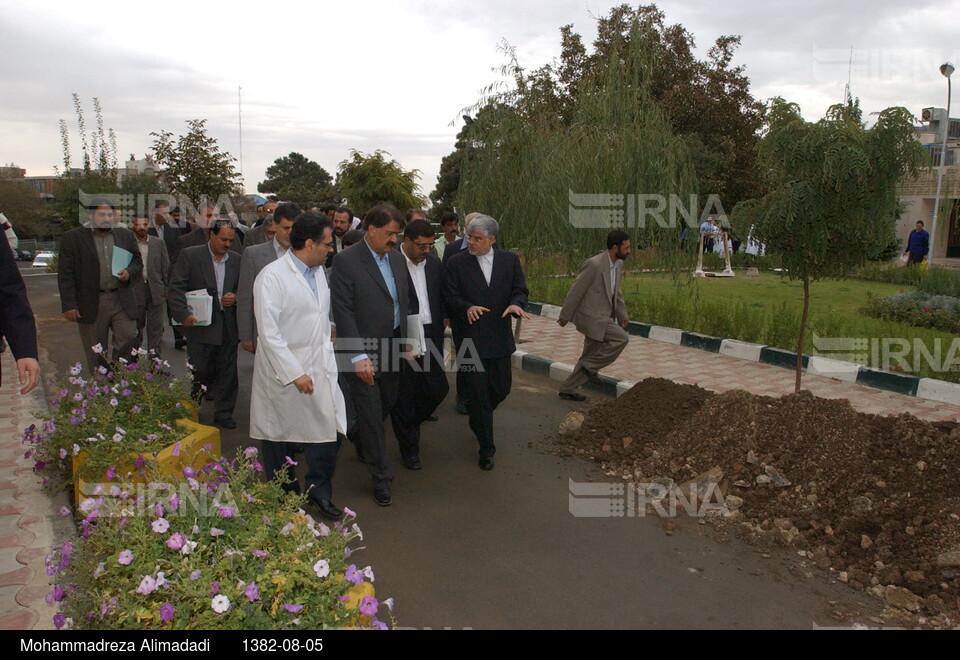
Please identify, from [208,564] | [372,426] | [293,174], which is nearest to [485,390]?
[372,426]

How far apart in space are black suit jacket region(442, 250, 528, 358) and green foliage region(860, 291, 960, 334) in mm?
8873

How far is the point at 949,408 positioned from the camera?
23.5ft

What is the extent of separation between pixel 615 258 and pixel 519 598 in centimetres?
444

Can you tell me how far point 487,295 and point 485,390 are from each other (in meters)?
0.74

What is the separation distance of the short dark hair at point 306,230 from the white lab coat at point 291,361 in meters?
0.11

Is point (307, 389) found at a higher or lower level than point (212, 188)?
lower

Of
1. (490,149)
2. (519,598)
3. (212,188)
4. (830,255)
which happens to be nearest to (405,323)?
(519,598)

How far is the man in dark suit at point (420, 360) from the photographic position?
219 inches

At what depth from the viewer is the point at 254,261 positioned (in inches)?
245

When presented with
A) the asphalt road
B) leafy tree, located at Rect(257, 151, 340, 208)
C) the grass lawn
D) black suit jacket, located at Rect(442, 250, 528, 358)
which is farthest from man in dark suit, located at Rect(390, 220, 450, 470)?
leafy tree, located at Rect(257, 151, 340, 208)

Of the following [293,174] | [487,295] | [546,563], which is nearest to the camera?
[546,563]

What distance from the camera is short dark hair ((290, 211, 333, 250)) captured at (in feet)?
13.8

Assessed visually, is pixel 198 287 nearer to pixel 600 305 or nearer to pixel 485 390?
pixel 485 390
